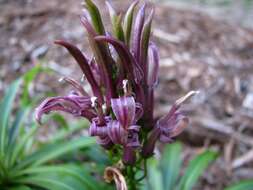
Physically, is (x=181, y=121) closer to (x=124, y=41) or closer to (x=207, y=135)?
(x=124, y=41)

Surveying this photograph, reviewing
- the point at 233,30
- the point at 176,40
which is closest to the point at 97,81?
the point at 176,40

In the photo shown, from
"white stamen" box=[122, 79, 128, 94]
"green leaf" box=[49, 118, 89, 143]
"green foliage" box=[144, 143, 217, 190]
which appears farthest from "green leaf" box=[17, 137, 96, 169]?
"white stamen" box=[122, 79, 128, 94]

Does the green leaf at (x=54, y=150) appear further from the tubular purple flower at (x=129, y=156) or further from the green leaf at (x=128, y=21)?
the green leaf at (x=128, y=21)

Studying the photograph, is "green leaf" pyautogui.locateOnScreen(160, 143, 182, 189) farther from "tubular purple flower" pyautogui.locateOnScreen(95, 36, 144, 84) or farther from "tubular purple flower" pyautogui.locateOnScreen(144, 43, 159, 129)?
"tubular purple flower" pyautogui.locateOnScreen(95, 36, 144, 84)

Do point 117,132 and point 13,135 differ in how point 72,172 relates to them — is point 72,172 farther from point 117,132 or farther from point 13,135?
point 117,132

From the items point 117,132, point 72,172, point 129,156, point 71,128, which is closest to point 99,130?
point 117,132


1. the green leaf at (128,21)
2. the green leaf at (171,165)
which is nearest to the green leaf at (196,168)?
the green leaf at (171,165)
